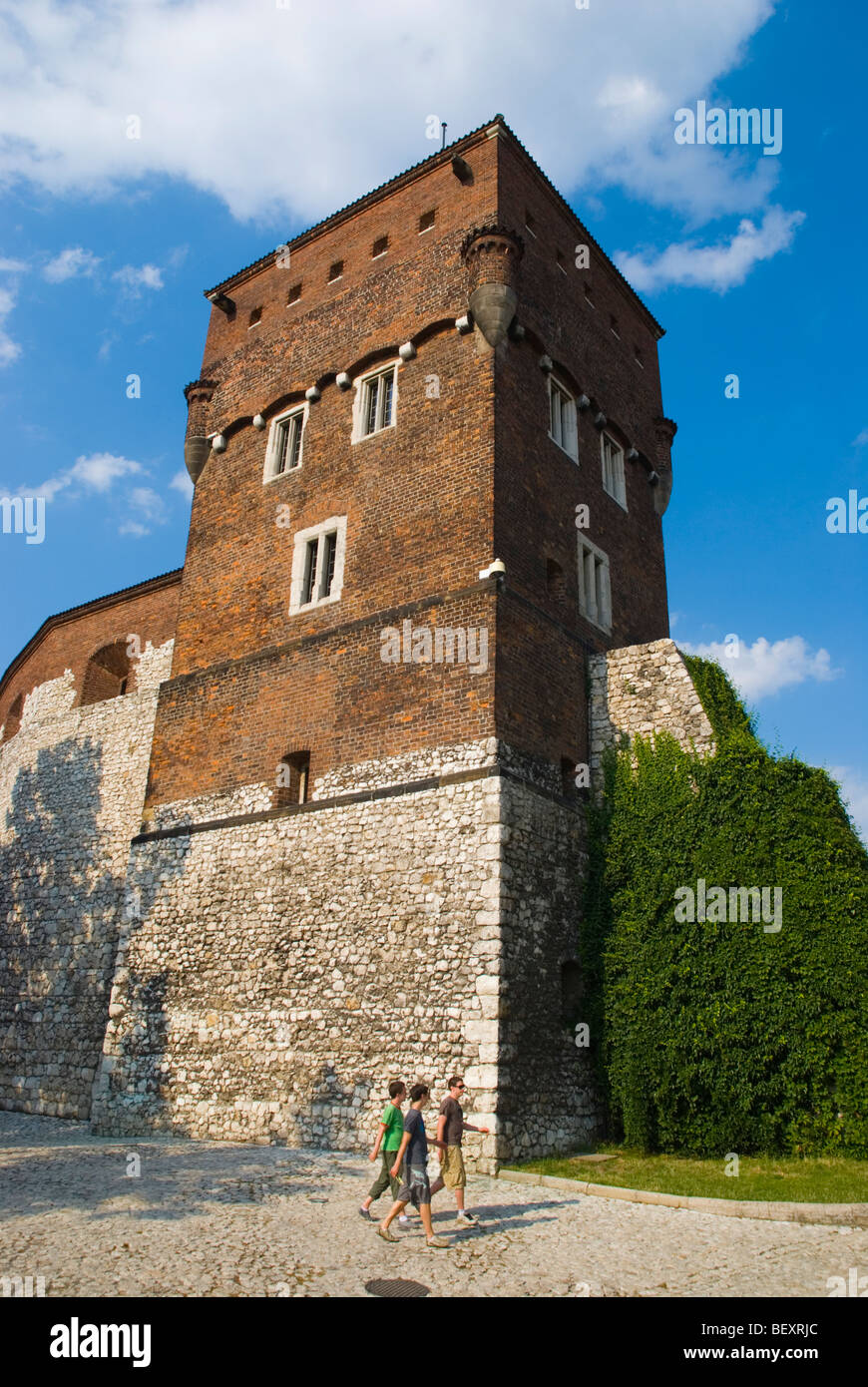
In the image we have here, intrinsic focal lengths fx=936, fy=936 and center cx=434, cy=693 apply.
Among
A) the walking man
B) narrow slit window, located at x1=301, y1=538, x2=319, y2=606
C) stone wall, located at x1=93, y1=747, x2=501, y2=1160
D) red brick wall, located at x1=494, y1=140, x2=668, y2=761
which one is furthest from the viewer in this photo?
narrow slit window, located at x1=301, y1=538, x2=319, y2=606

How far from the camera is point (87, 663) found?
24.5 metres

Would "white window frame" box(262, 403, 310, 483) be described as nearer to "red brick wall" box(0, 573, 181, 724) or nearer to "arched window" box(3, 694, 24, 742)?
"red brick wall" box(0, 573, 181, 724)

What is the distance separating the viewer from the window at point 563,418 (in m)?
18.0

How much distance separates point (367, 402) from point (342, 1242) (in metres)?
14.6

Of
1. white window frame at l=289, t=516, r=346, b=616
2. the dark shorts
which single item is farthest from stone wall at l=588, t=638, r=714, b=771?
the dark shorts

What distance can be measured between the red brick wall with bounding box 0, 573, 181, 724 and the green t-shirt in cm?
1608

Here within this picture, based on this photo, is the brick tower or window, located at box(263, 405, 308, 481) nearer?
the brick tower

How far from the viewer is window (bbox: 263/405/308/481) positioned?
1920cm

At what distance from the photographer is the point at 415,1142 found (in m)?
8.13

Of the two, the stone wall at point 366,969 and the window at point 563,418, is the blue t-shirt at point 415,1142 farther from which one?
the window at point 563,418

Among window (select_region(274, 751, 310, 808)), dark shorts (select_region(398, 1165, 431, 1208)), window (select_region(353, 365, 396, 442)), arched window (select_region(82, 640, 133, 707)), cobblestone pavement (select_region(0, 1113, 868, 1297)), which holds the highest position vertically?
window (select_region(353, 365, 396, 442))

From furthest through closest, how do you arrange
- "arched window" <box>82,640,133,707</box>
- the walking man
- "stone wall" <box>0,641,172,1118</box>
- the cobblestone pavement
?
"arched window" <box>82,640,133,707</box> → "stone wall" <box>0,641,172,1118</box> → the walking man → the cobblestone pavement

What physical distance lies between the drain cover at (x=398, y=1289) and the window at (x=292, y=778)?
9252mm

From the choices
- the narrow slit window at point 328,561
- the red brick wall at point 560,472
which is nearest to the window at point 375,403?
the narrow slit window at point 328,561
